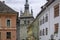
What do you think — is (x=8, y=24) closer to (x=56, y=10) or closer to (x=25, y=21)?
(x=56, y=10)

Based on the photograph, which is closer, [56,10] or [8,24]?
[56,10]

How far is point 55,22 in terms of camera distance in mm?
28359

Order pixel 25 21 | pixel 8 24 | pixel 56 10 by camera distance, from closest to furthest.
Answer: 1. pixel 56 10
2. pixel 8 24
3. pixel 25 21

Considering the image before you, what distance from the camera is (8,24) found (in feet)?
172

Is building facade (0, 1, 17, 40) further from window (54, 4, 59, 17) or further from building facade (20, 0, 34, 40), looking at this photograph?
building facade (20, 0, 34, 40)

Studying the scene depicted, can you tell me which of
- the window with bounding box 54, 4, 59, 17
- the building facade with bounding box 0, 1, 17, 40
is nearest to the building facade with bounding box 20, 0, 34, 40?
the building facade with bounding box 0, 1, 17, 40

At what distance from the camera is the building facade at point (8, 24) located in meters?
51.7

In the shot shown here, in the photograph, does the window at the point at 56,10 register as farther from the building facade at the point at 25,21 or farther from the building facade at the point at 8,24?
the building facade at the point at 25,21

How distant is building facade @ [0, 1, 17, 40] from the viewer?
51.7m

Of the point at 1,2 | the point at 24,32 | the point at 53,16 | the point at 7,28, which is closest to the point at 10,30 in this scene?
the point at 7,28

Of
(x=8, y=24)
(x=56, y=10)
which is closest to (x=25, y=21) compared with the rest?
(x=8, y=24)

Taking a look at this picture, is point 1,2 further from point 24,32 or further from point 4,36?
point 24,32

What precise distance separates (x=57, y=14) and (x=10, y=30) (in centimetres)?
2563

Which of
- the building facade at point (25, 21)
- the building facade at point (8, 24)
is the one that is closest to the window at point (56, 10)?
the building facade at point (8, 24)
